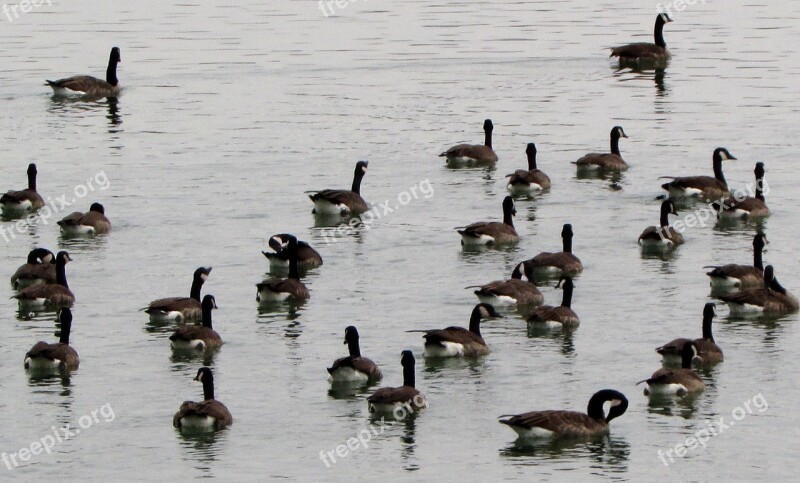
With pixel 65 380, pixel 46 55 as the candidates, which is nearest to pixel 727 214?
pixel 65 380

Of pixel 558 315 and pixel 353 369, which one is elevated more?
pixel 558 315

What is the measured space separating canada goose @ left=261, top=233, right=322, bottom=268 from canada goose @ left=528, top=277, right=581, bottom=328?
5709 mm

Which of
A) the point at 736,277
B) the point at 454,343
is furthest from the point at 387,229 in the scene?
the point at 454,343

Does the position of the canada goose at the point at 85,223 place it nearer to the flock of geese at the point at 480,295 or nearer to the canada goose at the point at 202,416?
the flock of geese at the point at 480,295

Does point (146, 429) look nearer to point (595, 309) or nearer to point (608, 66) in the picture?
point (595, 309)

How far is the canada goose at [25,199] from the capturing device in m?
35.5

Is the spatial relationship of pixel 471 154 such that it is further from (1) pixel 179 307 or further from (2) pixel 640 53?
(2) pixel 640 53

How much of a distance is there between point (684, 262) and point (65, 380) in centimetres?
1216

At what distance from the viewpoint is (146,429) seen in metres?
21.9

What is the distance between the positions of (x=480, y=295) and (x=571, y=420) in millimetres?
6497

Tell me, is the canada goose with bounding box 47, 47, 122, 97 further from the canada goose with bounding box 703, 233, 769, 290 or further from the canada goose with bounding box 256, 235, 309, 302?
the canada goose with bounding box 703, 233, 769, 290

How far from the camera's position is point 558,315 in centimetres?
2603

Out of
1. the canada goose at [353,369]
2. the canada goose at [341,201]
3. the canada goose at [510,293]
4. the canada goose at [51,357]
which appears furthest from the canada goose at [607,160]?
the canada goose at [51,357]

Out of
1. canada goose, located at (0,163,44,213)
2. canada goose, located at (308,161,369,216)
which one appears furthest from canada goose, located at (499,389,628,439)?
canada goose, located at (0,163,44,213)
